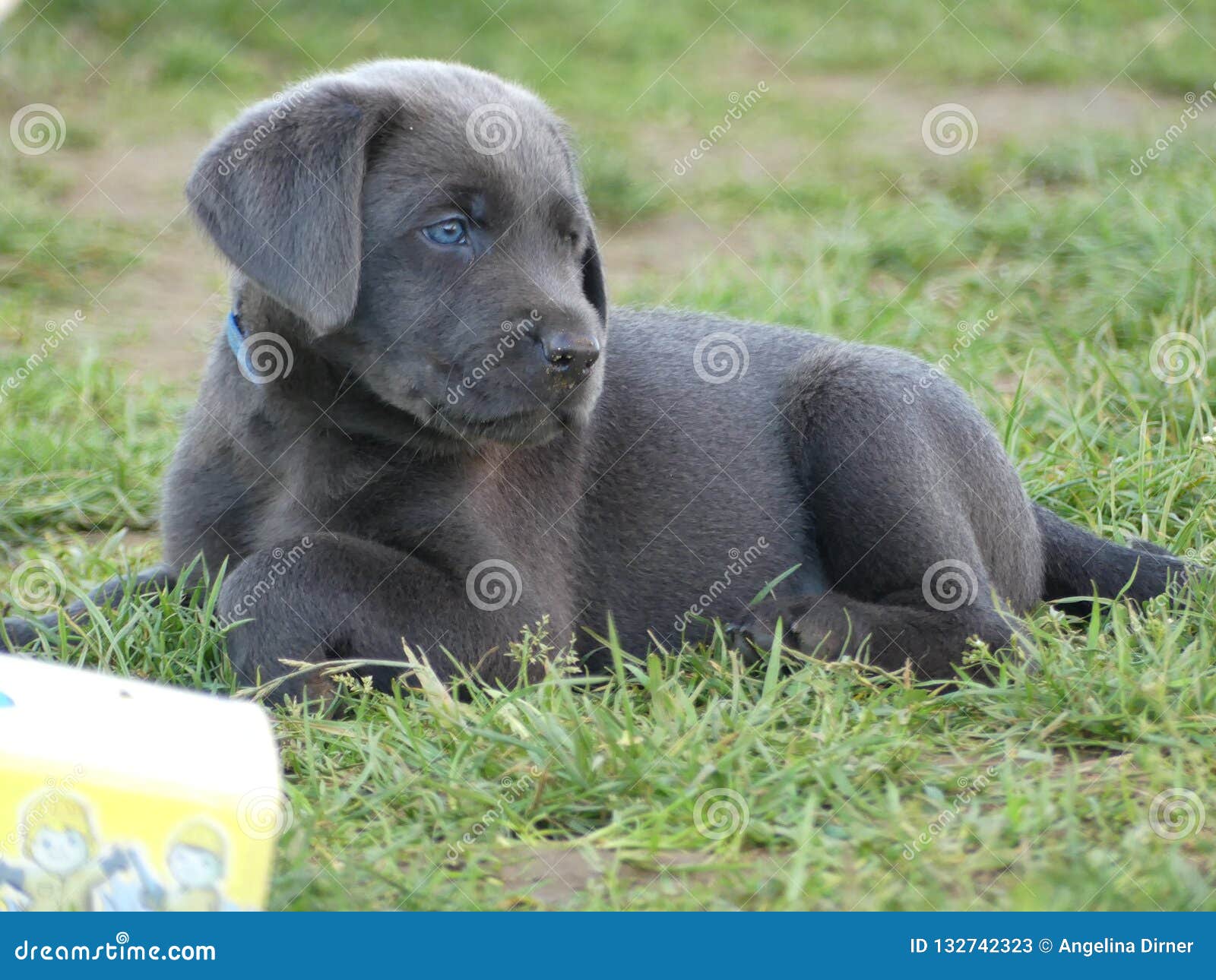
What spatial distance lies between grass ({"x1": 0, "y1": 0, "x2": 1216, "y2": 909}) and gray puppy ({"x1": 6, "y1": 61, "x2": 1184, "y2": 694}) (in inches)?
7.4

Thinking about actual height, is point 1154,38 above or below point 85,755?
above

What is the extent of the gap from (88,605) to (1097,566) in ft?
8.60

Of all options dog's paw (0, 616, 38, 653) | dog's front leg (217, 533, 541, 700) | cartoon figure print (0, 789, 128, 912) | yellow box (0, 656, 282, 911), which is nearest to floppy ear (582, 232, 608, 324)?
dog's front leg (217, 533, 541, 700)

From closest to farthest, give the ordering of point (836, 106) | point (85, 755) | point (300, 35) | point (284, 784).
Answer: point (85, 755)
point (284, 784)
point (836, 106)
point (300, 35)

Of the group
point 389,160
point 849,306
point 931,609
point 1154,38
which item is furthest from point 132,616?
point 1154,38

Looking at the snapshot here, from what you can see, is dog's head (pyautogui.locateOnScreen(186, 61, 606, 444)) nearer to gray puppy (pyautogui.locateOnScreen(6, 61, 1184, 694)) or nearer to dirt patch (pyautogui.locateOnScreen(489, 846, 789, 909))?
gray puppy (pyautogui.locateOnScreen(6, 61, 1184, 694))

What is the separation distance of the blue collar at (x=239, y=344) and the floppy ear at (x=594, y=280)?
0.83 meters

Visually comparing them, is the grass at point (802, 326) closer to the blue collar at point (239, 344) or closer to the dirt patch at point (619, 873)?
the dirt patch at point (619, 873)

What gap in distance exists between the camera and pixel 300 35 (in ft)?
35.3

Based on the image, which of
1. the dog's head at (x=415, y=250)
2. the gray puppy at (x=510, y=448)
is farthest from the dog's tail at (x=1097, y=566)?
the dog's head at (x=415, y=250)

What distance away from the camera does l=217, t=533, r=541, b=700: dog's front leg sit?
11.4ft

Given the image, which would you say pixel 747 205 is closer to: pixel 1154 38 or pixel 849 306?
pixel 849 306

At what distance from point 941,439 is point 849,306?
87.2 inches

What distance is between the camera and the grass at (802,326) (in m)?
2.79
